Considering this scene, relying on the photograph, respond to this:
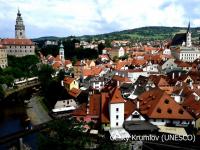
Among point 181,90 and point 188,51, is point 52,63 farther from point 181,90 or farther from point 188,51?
point 181,90

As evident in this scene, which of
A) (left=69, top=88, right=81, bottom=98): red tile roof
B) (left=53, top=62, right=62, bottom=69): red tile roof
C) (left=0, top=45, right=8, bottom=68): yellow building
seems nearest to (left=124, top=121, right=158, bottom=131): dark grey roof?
(left=69, top=88, right=81, bottom=98): red tile roof

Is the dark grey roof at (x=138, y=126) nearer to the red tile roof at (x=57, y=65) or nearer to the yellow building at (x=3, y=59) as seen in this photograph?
the yellow building at (x=3, y=59)

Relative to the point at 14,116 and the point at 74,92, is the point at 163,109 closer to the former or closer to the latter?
the point at 74,92

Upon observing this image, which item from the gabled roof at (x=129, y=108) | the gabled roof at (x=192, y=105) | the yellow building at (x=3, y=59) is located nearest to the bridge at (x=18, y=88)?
the yellow building at (x=3, y=59)

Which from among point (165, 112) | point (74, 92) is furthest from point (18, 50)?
point (165, 112)

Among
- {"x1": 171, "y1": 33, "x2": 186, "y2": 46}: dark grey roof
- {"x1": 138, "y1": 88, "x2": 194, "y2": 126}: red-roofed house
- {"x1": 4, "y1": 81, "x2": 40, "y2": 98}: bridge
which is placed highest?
{"x1": 171, "y1": 33, "x2": 186, "y2": 46}: dark grey roof

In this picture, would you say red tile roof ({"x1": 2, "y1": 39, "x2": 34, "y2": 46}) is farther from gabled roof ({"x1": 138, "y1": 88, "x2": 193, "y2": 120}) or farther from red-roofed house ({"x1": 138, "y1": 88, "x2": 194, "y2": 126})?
red-roofed house ({"x1": 138, "y1": 88, "x2": 194, "y2": 126})

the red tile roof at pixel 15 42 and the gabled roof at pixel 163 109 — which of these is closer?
the gabled roof at pixel 163 109
